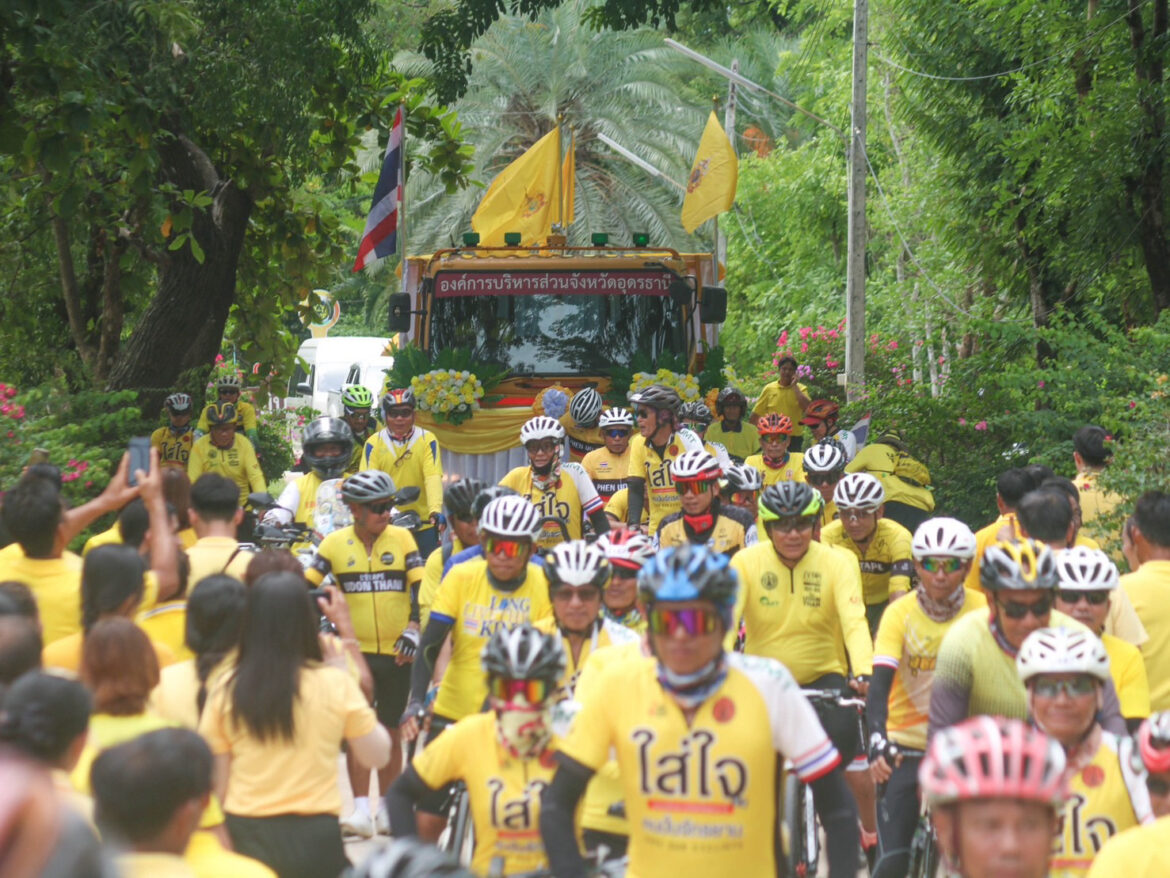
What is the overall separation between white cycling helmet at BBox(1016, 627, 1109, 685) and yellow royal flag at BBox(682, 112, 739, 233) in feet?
50.3

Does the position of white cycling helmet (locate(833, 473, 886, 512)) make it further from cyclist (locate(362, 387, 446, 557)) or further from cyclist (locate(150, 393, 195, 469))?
cyclist (locate(150, 393, 195, 469))

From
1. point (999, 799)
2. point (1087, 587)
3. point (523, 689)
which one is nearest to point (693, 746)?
point (523, 689)

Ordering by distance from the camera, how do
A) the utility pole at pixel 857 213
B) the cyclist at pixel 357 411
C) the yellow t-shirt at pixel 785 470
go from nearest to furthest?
the yellow t-shirt at pixel 785 470, the cyclist at pixel 357 411, the utility pole at pixel 857 213

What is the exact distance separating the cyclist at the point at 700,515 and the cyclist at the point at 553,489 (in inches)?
48.6

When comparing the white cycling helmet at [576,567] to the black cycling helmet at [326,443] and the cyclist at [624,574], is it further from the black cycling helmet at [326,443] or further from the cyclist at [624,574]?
the black cycling helmet at [326,443]

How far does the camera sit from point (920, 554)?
718cm

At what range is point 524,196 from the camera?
764 inches

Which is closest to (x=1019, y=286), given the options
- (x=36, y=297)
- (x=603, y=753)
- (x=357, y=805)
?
(x=36, y=297)

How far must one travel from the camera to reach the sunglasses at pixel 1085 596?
6.45 metres

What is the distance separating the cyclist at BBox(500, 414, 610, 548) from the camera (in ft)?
35.0

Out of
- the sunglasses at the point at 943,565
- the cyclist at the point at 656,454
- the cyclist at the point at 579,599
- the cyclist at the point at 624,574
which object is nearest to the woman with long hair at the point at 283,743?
the cyclist at the point at 579,599

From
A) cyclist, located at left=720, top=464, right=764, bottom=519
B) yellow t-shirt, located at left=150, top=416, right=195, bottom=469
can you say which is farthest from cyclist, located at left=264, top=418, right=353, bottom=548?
yellow t-shirt, located at left=150, top=416, right=195, bottom=469

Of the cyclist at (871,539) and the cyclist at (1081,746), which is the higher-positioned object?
the cyclist at (871,539)

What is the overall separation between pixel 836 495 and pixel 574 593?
3.17m
